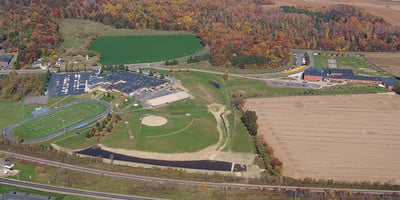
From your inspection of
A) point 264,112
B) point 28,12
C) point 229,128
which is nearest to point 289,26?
point 264,112

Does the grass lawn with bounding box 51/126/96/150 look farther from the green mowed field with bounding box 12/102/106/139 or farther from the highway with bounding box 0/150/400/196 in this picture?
Answer: the highway with bounding box 0/150/400/196

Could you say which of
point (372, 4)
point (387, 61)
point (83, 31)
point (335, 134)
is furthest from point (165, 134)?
point (372, 4)

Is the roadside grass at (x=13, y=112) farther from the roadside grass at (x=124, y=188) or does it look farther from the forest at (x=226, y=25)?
the forest at (x=226, y=25)

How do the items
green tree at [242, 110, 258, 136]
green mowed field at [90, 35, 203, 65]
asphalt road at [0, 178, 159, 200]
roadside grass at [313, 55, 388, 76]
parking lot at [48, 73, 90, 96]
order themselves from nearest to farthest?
asphalt road at [0, 178, 159, 200], green tree at [242, 110, 258, 136], parking lot at [48, 73, 90, 96], roadside grass at [313, 55, 388, 76], green mowed field at [90, 35, 203, 65]

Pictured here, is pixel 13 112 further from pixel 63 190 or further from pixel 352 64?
pixel 352 64

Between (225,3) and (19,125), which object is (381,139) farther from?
(225,3)

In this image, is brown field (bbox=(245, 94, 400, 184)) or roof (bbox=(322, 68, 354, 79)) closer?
brown field (bbox=(245, 94, 400, 184))

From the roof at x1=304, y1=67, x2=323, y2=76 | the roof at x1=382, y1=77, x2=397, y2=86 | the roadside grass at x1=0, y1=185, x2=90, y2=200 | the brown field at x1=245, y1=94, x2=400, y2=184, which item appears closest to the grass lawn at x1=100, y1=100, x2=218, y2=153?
the brown field at x1=245, y1=94, x2=400, y2=184
